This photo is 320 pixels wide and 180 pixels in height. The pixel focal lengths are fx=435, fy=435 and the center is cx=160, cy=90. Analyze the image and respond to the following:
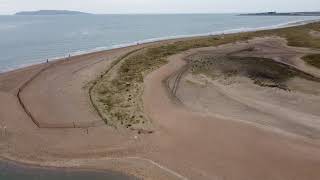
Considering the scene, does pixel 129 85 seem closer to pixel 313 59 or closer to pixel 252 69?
pixel 252 69

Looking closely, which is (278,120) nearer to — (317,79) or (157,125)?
(157,125)

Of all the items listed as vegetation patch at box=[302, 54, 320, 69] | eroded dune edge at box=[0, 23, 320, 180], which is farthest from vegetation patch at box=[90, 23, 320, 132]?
vegetation patch at box=[302, 54, 320, 69]

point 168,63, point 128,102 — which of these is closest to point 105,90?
point 128,102

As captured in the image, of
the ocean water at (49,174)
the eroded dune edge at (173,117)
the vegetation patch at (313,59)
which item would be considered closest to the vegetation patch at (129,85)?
the eroded dune edge at (173,117)

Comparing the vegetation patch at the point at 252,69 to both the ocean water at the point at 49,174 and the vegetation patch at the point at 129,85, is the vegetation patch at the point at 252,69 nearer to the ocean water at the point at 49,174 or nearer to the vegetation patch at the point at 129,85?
the vegetation patch at the point at 129,85

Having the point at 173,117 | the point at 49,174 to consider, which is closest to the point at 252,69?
the point at 173,117

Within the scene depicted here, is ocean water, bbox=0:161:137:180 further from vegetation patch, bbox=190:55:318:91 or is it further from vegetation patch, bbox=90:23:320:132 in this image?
vegetation patch, bbox=190:55:318:91
